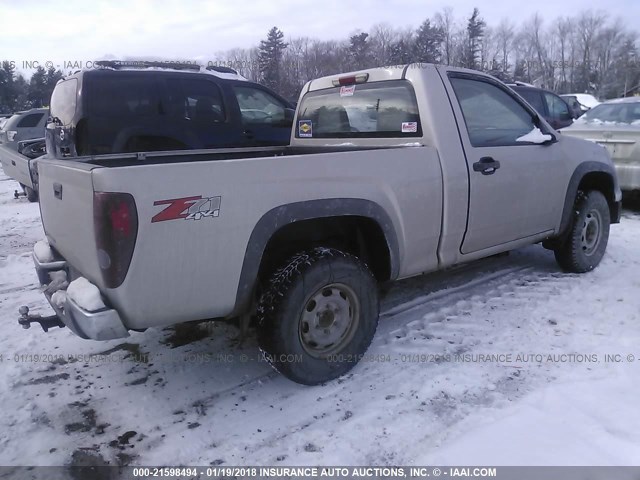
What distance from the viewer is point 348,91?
161 inches

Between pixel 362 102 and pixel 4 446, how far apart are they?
320 cm

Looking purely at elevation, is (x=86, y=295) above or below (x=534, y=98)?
below

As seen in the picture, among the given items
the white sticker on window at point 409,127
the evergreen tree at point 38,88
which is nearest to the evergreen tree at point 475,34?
the evergreen tree at point 38,88

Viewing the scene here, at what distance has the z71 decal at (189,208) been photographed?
2.28 meters

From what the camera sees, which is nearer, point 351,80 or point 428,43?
point 351,80

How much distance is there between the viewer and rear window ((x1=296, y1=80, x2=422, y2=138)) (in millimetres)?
3609

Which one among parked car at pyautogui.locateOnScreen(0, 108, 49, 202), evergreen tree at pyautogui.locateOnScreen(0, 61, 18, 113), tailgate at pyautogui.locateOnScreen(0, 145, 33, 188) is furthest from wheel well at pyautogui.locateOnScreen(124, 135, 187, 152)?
evergreen tree at pyautogui.locateOnScreen(0, 61, 18, 113)

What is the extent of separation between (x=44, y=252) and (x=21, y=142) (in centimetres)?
802

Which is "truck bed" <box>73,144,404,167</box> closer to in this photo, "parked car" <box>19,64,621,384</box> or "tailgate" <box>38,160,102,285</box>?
"parked car" <box>19,64,621,384</box>

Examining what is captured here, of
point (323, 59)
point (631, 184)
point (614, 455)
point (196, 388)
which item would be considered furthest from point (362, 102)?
point (323, 59)

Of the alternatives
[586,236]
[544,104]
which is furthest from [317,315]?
[544,104]

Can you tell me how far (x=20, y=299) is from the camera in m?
4.46

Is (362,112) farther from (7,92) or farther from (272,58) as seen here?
(7,92)

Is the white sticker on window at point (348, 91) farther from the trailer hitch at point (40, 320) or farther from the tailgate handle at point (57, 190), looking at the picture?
the trailer hitch at point (40, 320)
